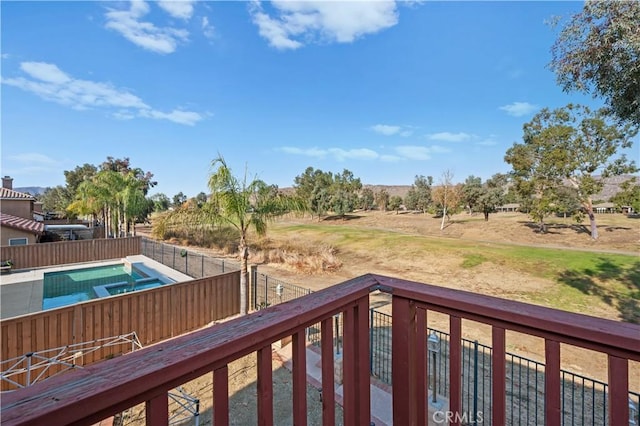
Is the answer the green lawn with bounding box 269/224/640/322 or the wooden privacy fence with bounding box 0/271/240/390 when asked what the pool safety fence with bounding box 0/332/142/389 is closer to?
the wooden privacy fence with bounding box 0/271/240/390

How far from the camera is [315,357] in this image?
4934mm

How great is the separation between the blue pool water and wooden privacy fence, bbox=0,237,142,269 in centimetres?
157

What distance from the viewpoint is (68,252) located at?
1370 centimetres

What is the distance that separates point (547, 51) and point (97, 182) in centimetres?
2165

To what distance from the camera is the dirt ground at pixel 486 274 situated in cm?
521

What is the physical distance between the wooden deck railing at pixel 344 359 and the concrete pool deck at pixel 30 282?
1027cm

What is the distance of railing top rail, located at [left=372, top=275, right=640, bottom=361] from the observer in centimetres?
92

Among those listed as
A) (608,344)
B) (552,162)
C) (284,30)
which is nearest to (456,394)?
(608,344)

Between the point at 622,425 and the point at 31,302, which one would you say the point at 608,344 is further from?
the point at 31,302

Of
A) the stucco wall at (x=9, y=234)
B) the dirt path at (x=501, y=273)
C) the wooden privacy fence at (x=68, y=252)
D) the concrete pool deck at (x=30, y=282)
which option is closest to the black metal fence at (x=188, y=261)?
the concrete pool deck at (x=30, y=282)

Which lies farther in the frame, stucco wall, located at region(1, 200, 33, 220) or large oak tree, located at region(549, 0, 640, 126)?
stucco wall, located at region(1, 200, 33, 220)

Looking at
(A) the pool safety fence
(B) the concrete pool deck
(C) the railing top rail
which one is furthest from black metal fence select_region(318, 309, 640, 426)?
(B) the concrete pool deck

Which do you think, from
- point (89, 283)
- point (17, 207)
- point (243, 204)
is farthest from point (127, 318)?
point (17, 207)

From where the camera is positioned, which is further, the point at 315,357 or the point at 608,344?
the point at 315,357
